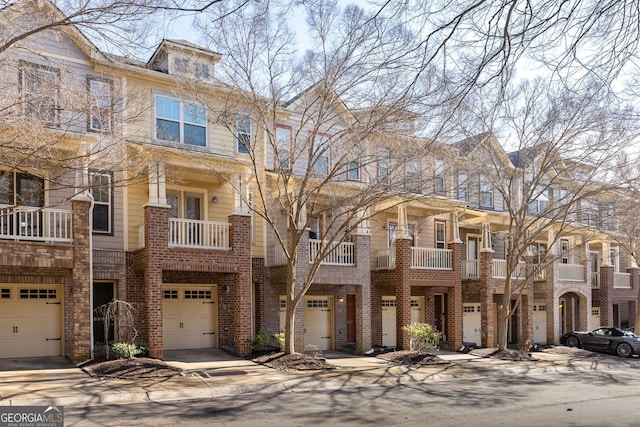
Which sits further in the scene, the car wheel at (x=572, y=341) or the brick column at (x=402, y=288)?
the car wheel at (x=572, y=341)

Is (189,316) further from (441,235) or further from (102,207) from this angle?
(441,235)

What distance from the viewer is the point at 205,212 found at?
2028cm

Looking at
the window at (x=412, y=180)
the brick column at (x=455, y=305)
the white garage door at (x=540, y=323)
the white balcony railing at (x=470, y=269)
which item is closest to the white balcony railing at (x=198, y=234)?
the window at (x=412, y=180)

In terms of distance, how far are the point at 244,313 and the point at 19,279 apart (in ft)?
21.5

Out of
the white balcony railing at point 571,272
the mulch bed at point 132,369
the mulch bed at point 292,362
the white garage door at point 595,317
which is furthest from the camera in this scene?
the white garage door at point 595,317

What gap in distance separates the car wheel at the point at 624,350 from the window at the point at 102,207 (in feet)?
69.6

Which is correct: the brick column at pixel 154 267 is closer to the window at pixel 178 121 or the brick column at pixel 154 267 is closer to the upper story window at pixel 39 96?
the window at pixel 178 121

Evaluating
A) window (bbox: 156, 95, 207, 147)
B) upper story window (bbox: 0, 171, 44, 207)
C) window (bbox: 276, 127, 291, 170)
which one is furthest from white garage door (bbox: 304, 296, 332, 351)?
upper story window (bbox: 0, 171, 44, 207)

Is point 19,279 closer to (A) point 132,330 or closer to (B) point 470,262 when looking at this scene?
(A) point 132,330

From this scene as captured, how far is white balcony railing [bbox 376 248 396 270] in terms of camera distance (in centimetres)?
2384

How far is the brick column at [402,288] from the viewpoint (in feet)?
74.7

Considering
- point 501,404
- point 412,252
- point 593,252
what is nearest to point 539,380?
point 501,404

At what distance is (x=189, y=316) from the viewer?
66.6 ft

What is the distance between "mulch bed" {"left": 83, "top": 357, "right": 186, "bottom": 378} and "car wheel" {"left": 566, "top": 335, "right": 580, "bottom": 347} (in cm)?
1983
